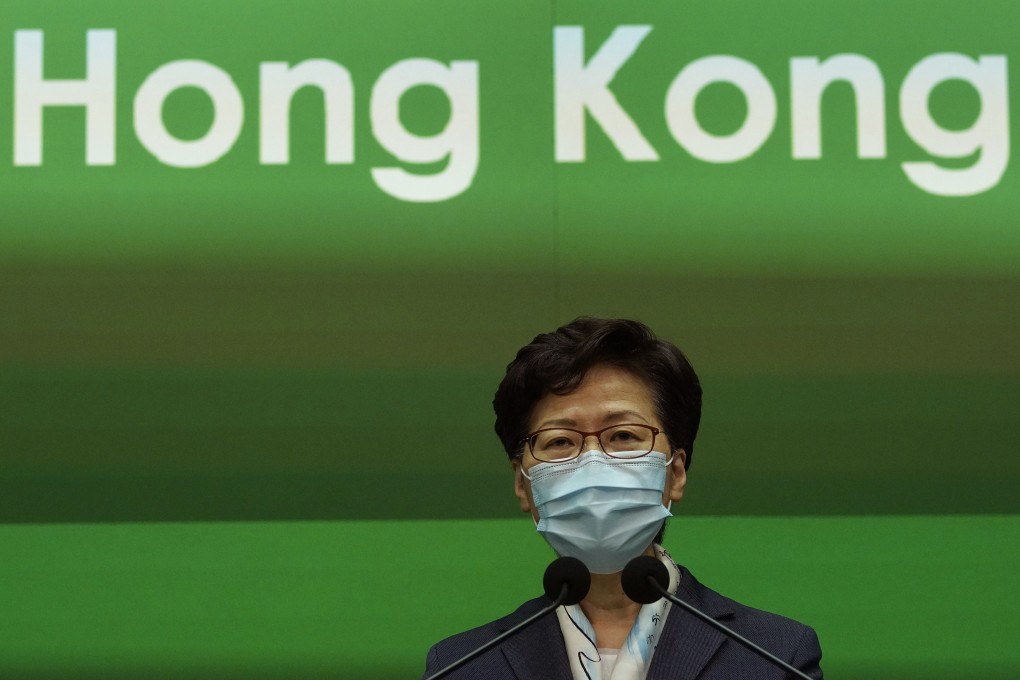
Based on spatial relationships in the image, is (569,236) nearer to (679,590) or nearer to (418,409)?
(418,409)

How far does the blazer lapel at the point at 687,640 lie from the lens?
5.40ft

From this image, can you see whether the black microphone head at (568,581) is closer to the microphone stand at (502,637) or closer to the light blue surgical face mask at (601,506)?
the microphone stand at (502,637)

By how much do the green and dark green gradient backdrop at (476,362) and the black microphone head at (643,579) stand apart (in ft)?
2.89

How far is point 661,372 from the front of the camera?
176cm

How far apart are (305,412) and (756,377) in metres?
0.88

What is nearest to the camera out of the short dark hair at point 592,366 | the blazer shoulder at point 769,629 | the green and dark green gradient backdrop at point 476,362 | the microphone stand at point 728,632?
the microphone stand at point 728,632

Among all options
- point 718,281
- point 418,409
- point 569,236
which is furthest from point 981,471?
point 418,409

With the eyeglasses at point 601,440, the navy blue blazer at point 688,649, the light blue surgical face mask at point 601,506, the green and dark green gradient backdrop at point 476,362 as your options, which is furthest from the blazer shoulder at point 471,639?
the green and dark green gradient backdrop at point 476,362

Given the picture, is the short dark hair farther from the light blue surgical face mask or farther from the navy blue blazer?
the navy blue blazer

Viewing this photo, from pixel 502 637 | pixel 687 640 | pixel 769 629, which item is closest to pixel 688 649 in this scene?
pixel 687 640

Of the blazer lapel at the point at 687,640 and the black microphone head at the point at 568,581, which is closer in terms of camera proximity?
the black microphone head at the point at 568,581

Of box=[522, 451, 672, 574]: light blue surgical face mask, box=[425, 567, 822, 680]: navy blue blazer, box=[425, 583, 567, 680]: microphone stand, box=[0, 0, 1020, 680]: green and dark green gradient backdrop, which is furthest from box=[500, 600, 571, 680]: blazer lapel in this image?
box=[0, 0, 1020, 680]: green and dark green gradient backdrop

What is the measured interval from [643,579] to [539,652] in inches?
11.7

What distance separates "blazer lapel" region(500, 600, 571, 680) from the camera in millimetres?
1672
